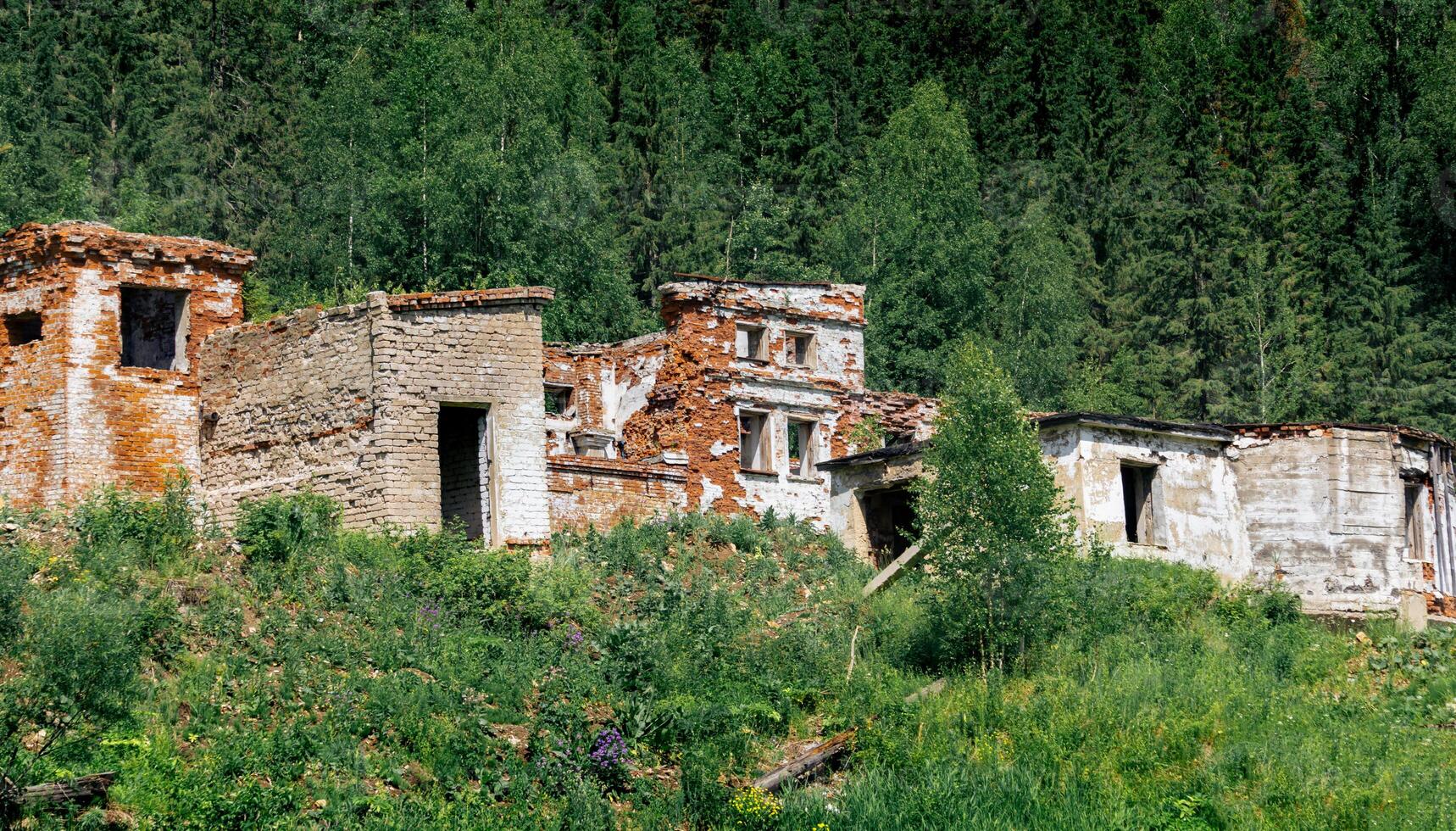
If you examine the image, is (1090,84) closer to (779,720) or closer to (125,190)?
(125,190)

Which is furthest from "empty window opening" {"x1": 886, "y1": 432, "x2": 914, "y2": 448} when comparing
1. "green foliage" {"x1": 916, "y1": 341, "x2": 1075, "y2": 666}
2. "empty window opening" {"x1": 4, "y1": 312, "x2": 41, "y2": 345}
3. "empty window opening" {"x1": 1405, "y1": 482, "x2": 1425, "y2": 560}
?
"empty window opening" {"x1": 4, "y1": 312, "x2": 41, "y2": 345}

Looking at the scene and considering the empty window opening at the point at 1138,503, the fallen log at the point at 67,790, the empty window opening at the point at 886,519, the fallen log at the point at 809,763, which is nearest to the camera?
the fallen log at the point at 67,790

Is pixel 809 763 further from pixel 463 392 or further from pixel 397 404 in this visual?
pixel 397 404

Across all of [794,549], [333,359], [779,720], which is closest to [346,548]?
[333,359]

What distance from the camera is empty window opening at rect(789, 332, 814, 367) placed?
35062 millimetres

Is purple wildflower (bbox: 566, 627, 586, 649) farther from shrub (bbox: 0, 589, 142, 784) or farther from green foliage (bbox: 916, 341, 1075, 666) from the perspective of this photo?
shrub (bbox: 0, 589, 142, 784)

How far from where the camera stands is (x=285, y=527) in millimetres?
21797

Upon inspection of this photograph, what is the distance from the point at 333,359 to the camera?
24.1 meters

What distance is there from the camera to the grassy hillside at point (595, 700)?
52.6ft

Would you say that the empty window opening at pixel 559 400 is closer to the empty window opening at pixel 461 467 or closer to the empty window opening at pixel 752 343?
the empty window opening at pixel 752 343

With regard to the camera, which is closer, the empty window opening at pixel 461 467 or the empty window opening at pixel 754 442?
the empty window opening at pixel 461 467

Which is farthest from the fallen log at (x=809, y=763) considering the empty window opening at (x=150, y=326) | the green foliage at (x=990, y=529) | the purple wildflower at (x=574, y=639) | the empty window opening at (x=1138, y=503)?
the empty window opening at (x=150, y=326)

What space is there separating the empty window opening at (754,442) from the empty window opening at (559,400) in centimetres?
396

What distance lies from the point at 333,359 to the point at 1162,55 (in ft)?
136
